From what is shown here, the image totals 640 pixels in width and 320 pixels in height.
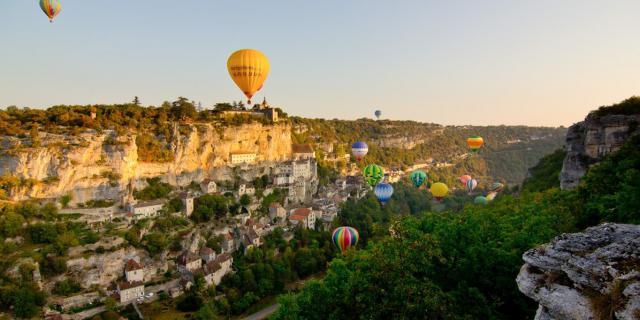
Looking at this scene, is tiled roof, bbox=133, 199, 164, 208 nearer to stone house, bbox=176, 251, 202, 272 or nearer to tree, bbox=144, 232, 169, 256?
tree, bbox=144, 232, 169, 256

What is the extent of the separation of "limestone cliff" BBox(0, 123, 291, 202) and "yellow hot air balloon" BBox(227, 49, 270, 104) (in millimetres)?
7568

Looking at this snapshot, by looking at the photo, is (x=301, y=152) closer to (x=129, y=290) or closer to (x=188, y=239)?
(x=188, y=239)

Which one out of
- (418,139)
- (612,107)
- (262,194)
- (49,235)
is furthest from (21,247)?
(418,139)

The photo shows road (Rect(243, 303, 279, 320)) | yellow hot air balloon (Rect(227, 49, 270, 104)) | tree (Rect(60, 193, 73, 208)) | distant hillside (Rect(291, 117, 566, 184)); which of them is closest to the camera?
road (Rect(243, 303, 279, 320))

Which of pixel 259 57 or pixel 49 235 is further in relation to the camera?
pixel 259 57

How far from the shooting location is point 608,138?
1661 centimetres

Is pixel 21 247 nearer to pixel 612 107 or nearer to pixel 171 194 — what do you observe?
pixel 171 194

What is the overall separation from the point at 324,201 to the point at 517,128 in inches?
3211

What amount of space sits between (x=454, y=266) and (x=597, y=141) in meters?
13.5

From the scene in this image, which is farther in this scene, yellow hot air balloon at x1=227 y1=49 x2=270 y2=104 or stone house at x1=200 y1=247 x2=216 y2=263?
yellow hot air balloon at x1=227 y1=49 x2=270 y2=104

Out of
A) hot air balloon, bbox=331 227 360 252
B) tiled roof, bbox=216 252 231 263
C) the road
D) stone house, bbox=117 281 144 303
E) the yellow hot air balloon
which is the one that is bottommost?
the road

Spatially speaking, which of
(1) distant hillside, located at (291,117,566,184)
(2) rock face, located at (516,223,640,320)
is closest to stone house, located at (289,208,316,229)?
(1) distant hillside, located at (291,117,566,184)

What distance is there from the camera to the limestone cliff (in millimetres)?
24352

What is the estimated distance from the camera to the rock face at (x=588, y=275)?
2992 millimetres
